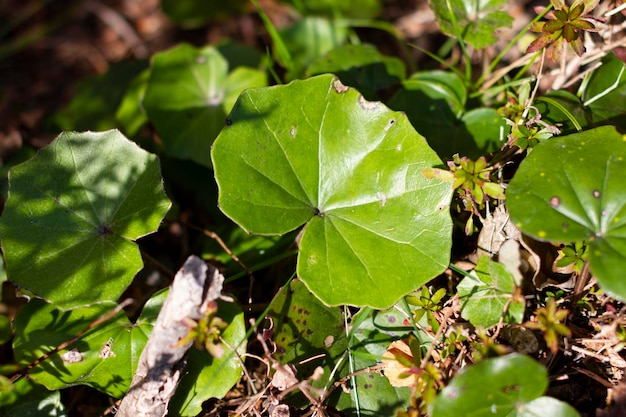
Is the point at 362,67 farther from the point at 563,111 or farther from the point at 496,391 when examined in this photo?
the point at 496,391

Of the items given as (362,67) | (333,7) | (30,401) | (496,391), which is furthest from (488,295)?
(333,7)

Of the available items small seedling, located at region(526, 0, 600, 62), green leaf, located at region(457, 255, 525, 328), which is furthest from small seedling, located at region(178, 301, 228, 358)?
small seedling, located at region(526, 0, 600, 62)

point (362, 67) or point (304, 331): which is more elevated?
point (362, 67)

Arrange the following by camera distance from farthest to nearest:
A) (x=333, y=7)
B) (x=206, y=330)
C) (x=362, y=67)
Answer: (x=333, y=7) → (x=362, y=67) → (x=206, y=330)

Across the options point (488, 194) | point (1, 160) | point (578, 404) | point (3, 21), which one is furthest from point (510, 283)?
point (3, 21)

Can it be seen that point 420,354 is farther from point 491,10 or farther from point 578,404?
point 491,10

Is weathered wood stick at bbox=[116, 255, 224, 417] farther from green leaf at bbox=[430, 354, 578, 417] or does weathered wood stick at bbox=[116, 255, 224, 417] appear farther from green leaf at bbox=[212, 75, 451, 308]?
green leaf at bbox=[430, 354, 578, 417]
